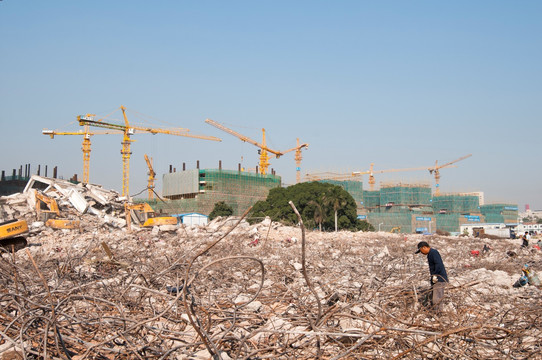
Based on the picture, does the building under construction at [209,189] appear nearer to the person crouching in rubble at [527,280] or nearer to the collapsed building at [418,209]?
the collapsed building at [418,209]

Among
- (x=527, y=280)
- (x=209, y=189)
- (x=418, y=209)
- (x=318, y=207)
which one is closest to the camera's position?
(x=527, y=280)

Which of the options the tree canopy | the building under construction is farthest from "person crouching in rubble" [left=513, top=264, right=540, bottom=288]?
the building under construction

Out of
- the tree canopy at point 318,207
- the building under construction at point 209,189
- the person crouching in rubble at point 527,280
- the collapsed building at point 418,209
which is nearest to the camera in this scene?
the person crouching in rubble at point 527,280

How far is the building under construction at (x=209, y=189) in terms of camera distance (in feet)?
172

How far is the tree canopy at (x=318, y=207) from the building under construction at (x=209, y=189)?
13.1m

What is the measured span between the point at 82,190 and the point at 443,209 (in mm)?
58008

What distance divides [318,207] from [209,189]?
22055 millimetres

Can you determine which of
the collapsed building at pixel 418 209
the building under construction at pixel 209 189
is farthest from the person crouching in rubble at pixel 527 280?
the collapsed building at pixel 418 209

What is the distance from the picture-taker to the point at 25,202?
71.2 ft

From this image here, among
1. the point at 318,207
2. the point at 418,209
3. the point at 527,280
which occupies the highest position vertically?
the point at 318,207

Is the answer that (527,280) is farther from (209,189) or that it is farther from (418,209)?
(418,209)

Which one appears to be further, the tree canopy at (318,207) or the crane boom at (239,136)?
the crane boom at (239,136)

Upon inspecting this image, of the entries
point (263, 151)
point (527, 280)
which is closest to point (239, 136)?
point (263, 151)

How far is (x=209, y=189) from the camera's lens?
5381 cm
